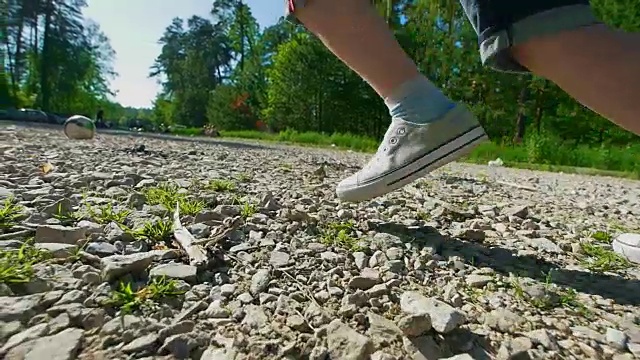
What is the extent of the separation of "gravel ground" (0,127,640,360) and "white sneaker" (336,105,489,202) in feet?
0.48

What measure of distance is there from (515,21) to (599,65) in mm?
159

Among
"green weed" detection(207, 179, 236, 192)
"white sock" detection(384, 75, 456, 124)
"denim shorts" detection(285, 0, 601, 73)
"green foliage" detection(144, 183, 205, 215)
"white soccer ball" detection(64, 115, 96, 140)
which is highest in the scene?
"denim shorts" detection(285, 0, 601, 73)

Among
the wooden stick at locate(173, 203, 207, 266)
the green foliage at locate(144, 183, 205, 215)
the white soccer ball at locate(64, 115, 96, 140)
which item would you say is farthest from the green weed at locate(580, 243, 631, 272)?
the white soccer ball at locate(64, 115, 96, 140)

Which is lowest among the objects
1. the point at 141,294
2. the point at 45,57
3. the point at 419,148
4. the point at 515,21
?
the point at 141,294

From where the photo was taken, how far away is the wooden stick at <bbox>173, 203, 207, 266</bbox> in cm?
73

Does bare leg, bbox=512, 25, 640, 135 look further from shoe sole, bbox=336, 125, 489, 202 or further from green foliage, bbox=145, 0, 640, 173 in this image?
green foliage, bbox=145, 0, 640, 173

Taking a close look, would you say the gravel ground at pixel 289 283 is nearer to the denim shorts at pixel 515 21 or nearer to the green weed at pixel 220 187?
the green weed at pixel 220 187

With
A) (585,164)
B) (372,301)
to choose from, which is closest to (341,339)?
(372,301)

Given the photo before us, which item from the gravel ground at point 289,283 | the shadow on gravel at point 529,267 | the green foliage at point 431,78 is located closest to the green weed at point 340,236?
the gravel ground at point 289,283

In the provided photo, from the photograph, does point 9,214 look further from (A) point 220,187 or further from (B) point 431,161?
(B) point 431,161

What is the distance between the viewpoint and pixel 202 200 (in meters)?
1.21

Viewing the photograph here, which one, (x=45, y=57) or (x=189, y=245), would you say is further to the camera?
(x=45, y=57)

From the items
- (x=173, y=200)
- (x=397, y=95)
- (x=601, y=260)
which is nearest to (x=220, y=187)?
(x=173, y=200)

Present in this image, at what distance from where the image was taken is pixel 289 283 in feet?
2.31
